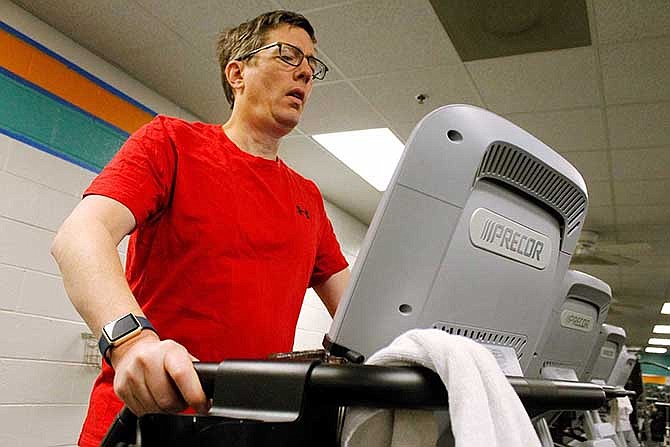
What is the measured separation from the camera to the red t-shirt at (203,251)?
3.48 feet

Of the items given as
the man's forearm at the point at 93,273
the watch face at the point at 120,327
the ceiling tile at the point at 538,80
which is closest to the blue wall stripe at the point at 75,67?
the ceiling tile at the point at 538,80

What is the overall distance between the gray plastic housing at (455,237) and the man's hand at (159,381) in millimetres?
168

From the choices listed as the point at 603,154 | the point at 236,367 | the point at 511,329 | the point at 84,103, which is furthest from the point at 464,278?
the point at 603,154

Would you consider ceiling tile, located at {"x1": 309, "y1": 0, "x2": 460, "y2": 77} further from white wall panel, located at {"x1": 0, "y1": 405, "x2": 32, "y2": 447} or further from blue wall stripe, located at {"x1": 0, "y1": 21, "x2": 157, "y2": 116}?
white wall panel, located at {"x1": 0, "y1": 405, "x2": 32, "y2": 447}

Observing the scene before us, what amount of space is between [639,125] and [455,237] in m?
3.73

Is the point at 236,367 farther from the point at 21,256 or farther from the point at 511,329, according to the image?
the point at 21,256

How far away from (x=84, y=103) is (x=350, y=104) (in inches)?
66.2

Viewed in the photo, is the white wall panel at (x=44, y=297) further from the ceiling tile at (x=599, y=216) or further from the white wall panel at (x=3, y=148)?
the ceiling tile at (x=599, y=216)

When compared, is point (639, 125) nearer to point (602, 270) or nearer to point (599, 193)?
point (599, 193)

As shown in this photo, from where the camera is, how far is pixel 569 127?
12.9ft

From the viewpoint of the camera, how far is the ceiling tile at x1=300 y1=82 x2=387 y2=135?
146 inches

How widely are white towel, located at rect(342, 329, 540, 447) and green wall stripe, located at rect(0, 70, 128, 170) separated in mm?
2974

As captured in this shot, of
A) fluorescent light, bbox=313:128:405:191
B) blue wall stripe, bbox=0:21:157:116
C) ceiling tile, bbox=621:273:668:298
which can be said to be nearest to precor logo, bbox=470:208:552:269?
blue wall stripe, bbox=0:21:157:116

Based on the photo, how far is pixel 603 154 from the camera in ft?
14.2
